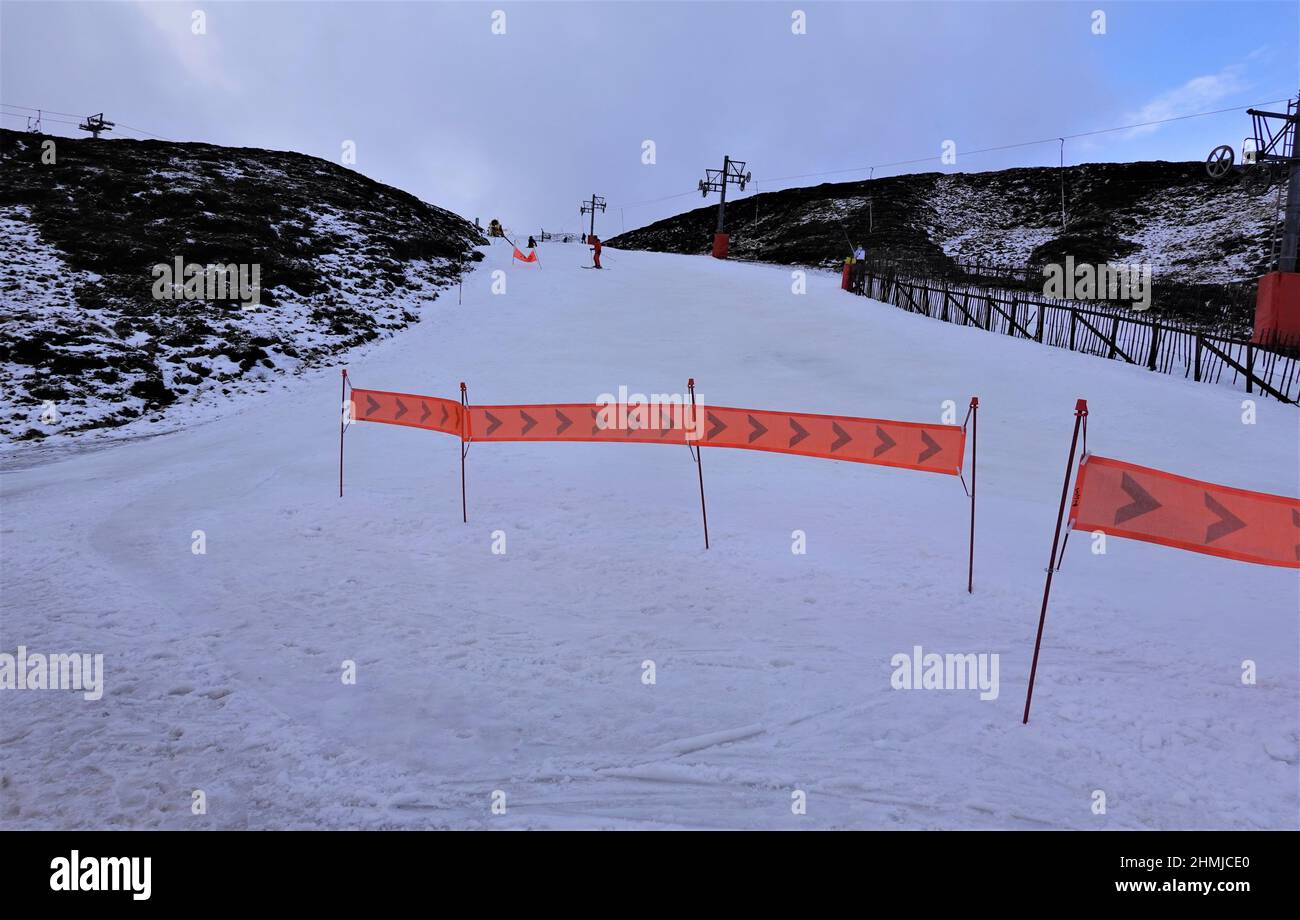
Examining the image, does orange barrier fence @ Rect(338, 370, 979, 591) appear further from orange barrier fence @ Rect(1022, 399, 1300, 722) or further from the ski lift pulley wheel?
the ski lift pulley wheel

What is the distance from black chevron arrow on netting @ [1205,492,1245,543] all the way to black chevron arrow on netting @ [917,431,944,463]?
2.56m

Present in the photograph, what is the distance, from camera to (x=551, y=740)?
14.3 feet

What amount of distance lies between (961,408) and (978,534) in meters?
5.69

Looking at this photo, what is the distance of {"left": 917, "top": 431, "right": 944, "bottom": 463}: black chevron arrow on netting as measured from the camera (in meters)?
7.06

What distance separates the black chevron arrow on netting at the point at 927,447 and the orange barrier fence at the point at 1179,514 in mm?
2199

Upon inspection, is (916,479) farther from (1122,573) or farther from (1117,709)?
(1117,709)

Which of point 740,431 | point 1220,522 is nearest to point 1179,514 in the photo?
point 1220,522

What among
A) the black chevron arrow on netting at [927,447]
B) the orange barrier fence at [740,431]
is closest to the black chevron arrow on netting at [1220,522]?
the orange barrier fence at [740,431]

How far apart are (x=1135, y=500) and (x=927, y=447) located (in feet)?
7.93

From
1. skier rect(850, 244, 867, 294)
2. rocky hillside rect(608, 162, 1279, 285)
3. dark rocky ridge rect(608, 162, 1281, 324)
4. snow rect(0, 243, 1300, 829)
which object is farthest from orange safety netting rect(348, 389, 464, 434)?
rocky hillside rect(608, 162, 1279, 285)

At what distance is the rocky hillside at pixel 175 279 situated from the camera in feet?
47.4

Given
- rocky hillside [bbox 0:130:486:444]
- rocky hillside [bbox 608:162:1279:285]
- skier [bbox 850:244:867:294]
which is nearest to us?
rocky hillside [bbox 0:130:486:444]
